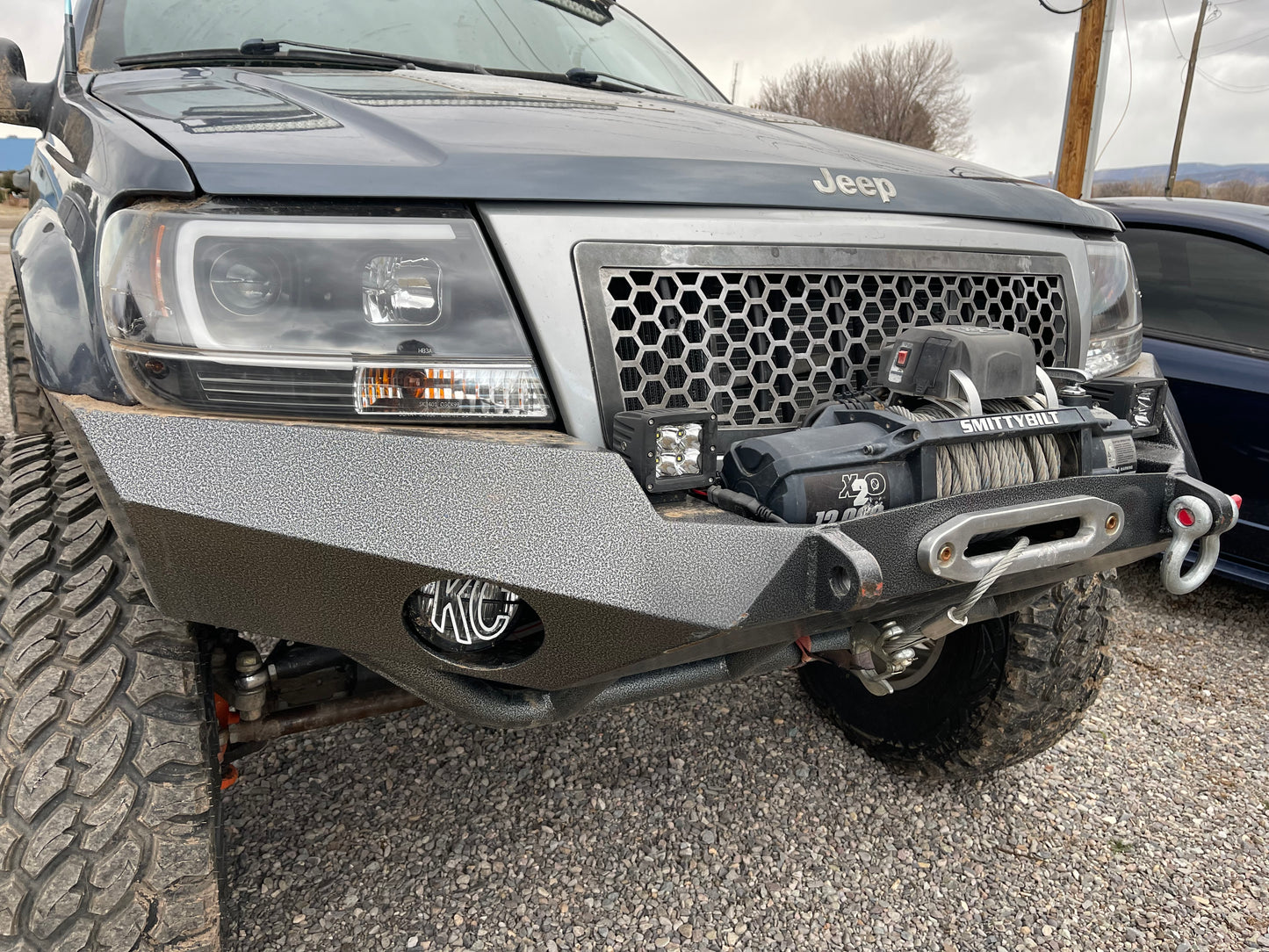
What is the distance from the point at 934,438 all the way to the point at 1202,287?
3.08 meters

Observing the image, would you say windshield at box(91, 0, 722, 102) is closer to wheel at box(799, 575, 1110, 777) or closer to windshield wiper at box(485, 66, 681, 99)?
windshield wiper at box(485, 66, 681, 99)

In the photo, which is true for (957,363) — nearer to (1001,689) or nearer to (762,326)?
(762,326)

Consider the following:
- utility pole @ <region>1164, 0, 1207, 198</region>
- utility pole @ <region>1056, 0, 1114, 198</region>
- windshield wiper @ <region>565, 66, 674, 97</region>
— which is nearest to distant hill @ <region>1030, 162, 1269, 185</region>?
utility pole @ <region>1164, 0, 1207, 198</region>

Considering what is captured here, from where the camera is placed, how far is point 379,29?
2.35 metres

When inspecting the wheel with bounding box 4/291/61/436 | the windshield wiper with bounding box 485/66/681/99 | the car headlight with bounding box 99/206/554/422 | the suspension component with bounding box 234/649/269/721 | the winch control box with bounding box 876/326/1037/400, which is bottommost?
the suspension component with bounding box 234/649/269/721

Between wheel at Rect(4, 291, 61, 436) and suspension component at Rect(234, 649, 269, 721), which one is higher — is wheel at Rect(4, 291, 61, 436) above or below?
above

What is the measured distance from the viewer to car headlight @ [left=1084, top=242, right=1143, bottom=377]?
76.7 inches

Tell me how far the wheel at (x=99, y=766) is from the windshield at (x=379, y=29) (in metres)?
1.45

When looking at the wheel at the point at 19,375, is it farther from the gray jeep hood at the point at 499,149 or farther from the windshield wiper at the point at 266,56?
the gray jeep hood at the point at 499,149

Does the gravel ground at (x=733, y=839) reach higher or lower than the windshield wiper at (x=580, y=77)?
lower

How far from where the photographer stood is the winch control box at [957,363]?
145 cm

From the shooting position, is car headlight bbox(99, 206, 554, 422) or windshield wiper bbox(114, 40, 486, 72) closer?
car headlight bbox(99, 206, 554, 422)

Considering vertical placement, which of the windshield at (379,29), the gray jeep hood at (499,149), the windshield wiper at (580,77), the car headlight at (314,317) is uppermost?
the windshield at (379,29)

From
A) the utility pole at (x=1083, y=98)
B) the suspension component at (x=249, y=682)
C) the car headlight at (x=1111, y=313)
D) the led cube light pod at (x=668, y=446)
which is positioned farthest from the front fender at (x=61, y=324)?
the utility pole at (x=1083, y=98)
